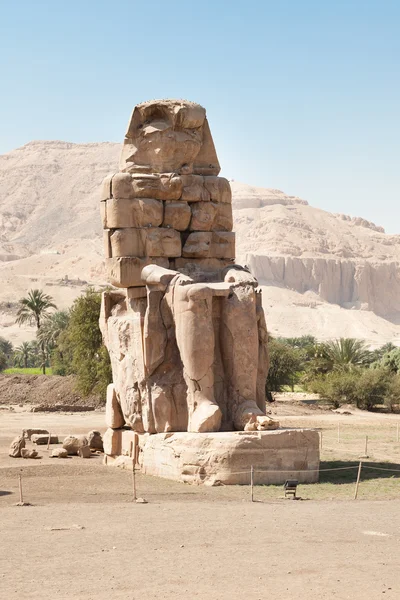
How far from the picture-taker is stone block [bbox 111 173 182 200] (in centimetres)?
1282

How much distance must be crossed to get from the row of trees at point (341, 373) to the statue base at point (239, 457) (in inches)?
590

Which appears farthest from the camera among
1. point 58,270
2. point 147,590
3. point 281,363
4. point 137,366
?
point 58,270

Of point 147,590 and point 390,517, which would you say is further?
point 390,517

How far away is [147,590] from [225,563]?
90 centimetres

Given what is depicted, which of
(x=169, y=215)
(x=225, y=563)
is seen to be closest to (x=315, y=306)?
(x=169, y=215)

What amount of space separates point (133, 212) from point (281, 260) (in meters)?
80.9

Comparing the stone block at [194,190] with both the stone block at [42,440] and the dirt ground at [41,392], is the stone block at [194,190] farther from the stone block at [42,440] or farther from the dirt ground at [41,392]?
the dirt ground at [41,392]

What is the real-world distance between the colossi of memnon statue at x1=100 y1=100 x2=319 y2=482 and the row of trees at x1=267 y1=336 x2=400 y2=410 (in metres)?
13.8

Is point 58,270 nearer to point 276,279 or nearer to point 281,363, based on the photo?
point 276,279

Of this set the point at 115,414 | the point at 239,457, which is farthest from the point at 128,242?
the point at 239,457

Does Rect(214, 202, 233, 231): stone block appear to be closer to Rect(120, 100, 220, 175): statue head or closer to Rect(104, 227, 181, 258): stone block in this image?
Rect(120, 100, 220, 175): statue head

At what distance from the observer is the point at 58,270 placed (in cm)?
9450

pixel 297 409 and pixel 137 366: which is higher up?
pixel 137 366

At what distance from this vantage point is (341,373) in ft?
90.2
